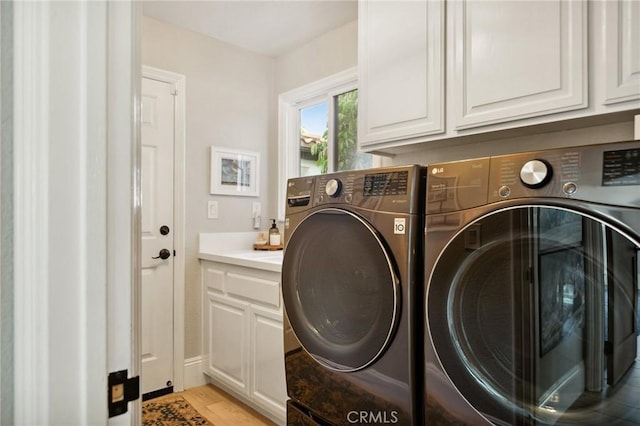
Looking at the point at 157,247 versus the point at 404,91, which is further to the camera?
the point at 157,247

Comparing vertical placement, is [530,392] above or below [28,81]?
below

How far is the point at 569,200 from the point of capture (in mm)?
860

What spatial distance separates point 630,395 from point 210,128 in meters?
2.62

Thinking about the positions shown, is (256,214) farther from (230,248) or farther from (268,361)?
(268,361)

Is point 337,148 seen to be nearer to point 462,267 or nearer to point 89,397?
point 462,267

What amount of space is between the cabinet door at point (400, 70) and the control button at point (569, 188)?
70 cm

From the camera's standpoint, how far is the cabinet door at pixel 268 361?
6.43ft

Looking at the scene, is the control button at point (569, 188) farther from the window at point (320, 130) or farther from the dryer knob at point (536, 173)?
the window at point (320, 130)

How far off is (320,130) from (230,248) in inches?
43.4

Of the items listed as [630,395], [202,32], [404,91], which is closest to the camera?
[630,395]

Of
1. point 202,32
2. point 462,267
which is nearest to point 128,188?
point 462,267

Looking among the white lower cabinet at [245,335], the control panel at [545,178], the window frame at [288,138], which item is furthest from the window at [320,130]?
the control panel at [545,178]

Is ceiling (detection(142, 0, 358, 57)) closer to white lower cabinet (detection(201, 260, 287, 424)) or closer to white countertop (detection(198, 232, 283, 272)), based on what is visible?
white countertop (detection(198, 232, 283, 272))

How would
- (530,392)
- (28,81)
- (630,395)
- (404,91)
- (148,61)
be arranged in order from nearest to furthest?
(28,81)
(630,395)
(530,392)
(404,91)
(148,61)
